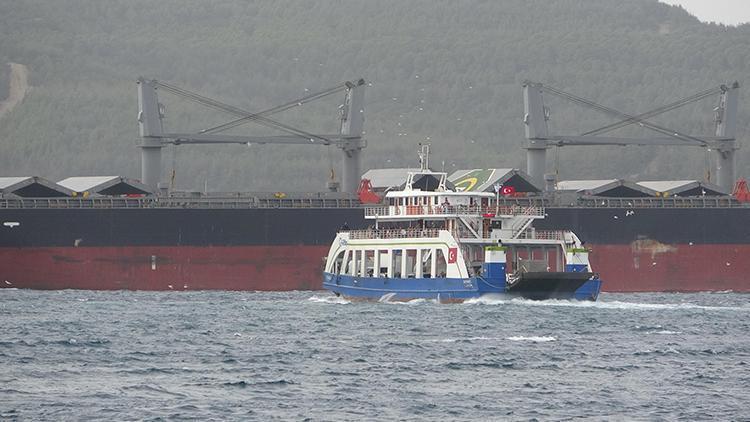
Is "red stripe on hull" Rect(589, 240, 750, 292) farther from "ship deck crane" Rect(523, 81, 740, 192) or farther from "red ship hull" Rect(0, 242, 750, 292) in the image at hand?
"ship deck crane" Rect(523, 81, 740, 192)

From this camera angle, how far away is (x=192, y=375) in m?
34.3

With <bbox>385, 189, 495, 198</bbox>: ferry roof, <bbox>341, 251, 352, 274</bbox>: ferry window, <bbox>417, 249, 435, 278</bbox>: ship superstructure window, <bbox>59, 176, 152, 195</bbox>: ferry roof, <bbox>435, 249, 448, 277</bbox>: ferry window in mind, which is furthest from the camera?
<bbox>59, 176, 152, 195</bbox>: ferry roof

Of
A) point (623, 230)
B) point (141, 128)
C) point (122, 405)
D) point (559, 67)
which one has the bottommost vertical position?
point (122, 405)

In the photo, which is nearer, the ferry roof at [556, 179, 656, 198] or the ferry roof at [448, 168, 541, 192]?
the ferry roof at [448, 168, 541, 192]

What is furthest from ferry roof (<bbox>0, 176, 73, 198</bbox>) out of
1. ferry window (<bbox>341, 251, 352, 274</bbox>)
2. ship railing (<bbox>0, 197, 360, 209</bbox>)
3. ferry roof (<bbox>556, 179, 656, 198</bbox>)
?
ferry roof (<bbox>556, 179, 656, 198</bbox>)

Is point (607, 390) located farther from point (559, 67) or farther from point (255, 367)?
point (559, 67)

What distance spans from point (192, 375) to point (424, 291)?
2189 centimetres

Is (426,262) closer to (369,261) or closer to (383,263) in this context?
(383,263)

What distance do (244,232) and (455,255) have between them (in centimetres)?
1858

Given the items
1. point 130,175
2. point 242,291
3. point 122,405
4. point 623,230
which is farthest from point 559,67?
point 122,405

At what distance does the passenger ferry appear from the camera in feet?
177

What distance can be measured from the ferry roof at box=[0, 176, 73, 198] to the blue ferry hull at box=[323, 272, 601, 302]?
19734 mm

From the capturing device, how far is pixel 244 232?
71000 millimetres

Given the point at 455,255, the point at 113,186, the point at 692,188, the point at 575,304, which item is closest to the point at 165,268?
the point at 113,186
